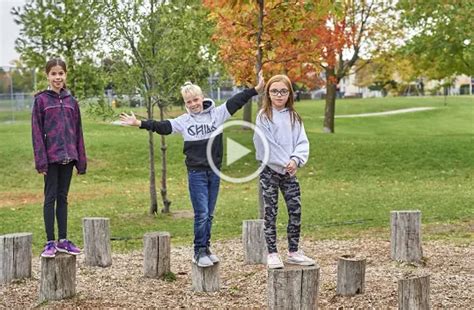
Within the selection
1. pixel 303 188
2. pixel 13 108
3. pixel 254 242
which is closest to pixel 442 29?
pixel 303 188

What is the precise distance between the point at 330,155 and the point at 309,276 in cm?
1697

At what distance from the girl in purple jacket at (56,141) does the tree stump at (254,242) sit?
2.48m

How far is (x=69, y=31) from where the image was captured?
14.6 meters

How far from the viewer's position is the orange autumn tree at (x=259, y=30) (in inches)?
374

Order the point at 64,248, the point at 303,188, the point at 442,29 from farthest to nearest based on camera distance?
1. the point at 442,29
2. the point at 303,188
3. the point at 64,248

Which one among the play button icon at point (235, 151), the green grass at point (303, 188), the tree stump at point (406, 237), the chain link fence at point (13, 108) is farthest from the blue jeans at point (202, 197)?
the chain link fence at point (13, 108)

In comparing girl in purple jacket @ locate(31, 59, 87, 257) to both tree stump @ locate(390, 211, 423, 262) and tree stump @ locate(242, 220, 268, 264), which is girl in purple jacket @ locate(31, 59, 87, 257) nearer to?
tree stump @ locate(242, 220, 268, 264)

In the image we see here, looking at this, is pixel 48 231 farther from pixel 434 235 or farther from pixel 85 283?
pixel 434 235

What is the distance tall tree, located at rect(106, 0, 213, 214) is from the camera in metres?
14.0

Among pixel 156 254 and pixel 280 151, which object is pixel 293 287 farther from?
pixel 156 254

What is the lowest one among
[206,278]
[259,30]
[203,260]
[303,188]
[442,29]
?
[303,188]

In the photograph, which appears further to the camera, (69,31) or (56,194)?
(69,31)

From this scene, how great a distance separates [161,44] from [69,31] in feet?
6.05

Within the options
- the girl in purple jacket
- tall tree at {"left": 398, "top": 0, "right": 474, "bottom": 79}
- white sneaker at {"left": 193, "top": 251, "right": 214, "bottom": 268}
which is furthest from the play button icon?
tall tree at {"left": 398, "top": 0, "right": 474, "bottom": 79}
